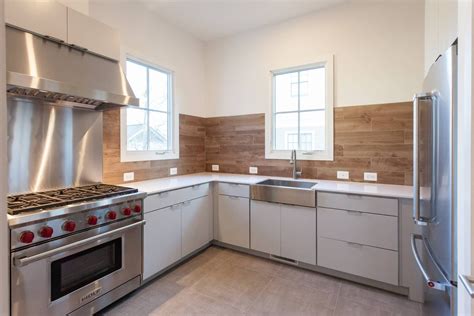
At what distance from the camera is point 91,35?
2020 mm

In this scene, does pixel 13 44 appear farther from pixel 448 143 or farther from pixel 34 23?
pixel 448 143

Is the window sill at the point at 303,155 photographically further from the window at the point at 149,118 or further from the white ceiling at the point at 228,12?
the white ceiling at the point at 228,12

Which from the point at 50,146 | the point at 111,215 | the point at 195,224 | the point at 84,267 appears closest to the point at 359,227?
the point at 195,224

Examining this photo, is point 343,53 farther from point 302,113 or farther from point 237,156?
point 237,156

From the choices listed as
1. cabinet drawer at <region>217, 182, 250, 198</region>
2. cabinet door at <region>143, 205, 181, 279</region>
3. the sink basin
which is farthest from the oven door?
the sink basin

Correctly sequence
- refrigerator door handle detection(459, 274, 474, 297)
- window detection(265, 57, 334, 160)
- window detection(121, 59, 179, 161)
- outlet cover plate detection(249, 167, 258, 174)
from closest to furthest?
1. refrigerator door handle detection(459, 274, 474, 297)
2. window detection(121, 59, 179, 161)
3. window detection(265, 57, 334, 160)
4. outlet cover plate detection(249, 167, 258, 174)

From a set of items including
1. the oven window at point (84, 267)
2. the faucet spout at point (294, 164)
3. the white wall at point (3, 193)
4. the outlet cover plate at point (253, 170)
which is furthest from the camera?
the outlet cover plate at point (253, 170)

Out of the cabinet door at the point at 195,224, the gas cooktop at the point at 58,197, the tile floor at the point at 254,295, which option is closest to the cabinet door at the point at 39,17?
the gas cooktop at the point at 58,197

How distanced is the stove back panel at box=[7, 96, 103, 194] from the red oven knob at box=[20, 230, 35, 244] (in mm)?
582

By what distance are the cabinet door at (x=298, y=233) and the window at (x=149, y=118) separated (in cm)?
171

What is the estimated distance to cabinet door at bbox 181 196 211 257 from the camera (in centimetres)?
260

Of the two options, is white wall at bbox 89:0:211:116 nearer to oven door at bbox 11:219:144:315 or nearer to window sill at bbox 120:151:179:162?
window sill at bbox 120:151:179:162

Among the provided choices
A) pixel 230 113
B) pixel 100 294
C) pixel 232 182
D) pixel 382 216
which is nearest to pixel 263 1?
pixel 230 113

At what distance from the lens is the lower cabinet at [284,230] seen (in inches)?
96.0
